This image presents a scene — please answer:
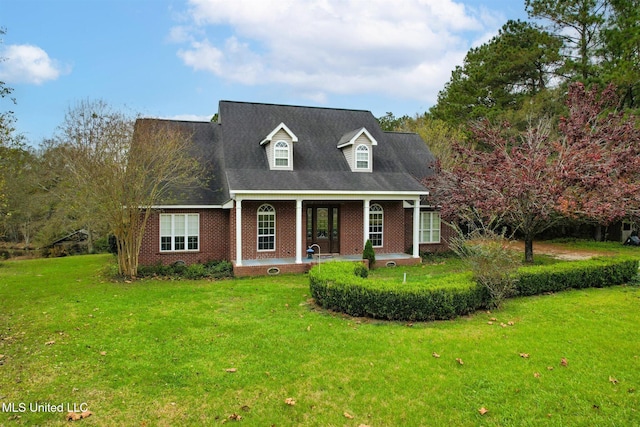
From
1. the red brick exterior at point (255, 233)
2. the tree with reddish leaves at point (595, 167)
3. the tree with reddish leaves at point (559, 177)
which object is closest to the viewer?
the tree with reddish leaves at point (595, 167)

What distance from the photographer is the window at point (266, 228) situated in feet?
57.0

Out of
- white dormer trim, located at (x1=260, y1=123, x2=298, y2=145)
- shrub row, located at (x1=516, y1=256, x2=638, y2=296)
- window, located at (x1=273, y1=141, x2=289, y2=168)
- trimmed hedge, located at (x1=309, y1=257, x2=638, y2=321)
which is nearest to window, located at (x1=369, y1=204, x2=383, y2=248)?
window, located at (x1=273, y1=141, x2=289, y2=168)

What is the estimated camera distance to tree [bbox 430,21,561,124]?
29.6m

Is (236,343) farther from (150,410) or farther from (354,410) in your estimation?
(354,410)

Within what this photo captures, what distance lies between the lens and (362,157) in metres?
19.0

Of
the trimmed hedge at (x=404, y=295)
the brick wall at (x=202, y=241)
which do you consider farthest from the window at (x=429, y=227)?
the brick wall at (x=202, y=241)

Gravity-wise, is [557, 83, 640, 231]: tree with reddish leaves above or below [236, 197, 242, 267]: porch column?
above

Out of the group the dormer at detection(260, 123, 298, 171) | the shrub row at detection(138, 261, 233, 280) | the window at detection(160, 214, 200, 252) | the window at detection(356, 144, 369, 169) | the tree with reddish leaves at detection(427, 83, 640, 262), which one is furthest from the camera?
the window at detection(356, 144, 369, 169)

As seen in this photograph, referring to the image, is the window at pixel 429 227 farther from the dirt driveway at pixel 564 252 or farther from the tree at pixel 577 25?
the tree at pixel 577 25

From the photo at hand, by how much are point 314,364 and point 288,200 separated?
36.5 feet

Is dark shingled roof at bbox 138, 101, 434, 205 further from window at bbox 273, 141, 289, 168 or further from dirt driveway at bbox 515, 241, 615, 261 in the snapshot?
dirt driveway at bbox 515, 241, 615, 261

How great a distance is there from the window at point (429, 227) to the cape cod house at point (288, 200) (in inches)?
2.0

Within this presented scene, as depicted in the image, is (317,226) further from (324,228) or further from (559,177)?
(559,177)

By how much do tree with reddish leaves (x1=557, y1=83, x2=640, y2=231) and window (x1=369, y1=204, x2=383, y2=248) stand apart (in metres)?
7.62
